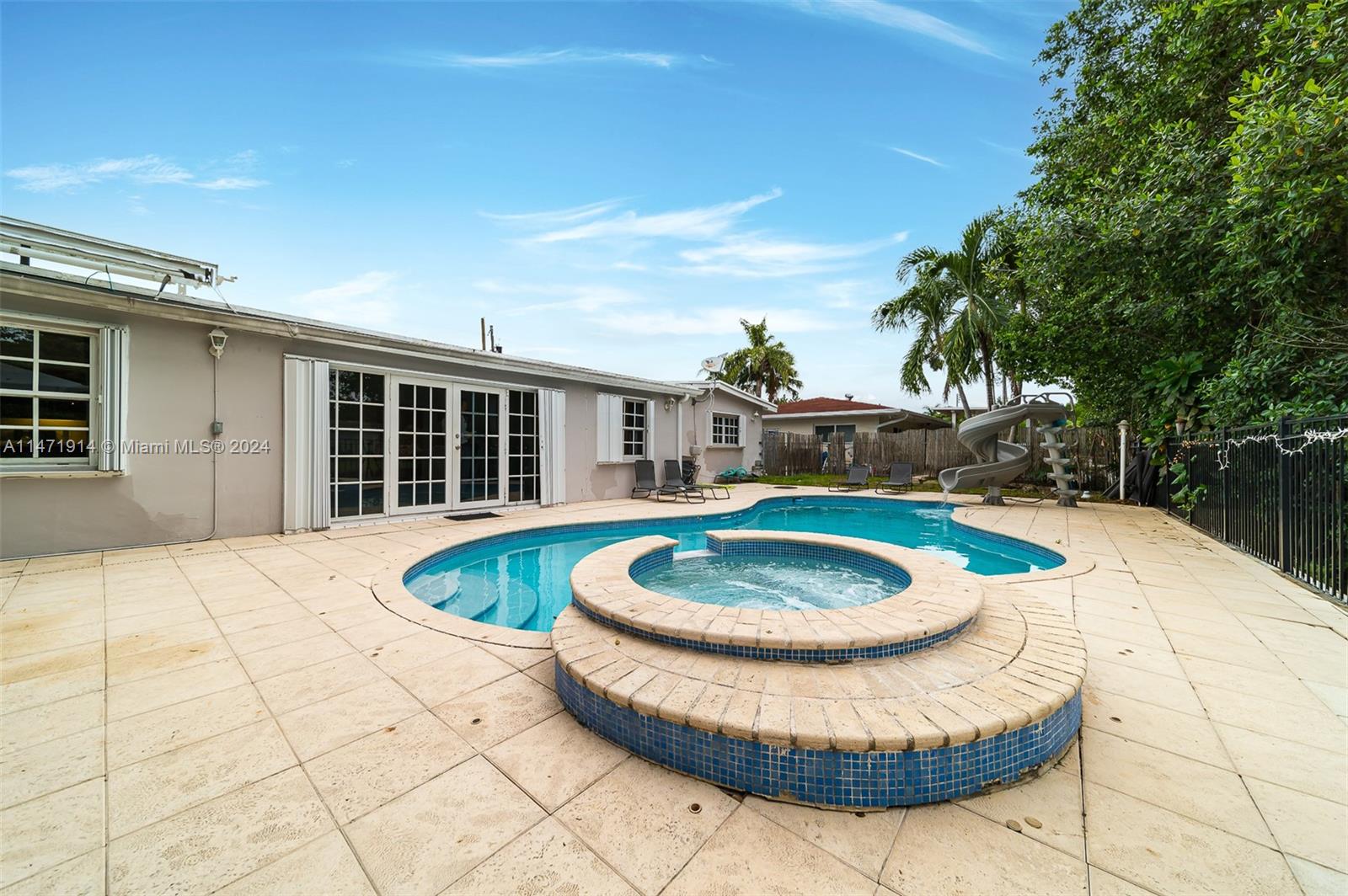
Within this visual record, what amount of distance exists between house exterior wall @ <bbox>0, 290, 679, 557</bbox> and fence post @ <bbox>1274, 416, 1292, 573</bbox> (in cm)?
993

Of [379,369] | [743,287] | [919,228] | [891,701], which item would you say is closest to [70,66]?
[379,369]

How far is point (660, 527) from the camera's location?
299 inches

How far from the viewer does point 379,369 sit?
6742mm

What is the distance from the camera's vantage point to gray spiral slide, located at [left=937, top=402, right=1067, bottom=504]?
8883 mm

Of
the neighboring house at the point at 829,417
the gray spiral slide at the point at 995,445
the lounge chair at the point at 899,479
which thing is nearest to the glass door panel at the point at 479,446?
the lounge chair at the point at 899,479

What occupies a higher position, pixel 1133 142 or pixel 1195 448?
pixel 1133 142

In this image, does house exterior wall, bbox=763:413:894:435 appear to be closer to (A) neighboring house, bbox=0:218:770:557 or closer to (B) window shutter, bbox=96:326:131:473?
(A) neighboring house, bbox=0:218:770:557

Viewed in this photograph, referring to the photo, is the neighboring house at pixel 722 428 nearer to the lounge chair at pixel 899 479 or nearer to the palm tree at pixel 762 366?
the lounge chair at pixel 899 479

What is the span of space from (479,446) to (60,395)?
4.31m

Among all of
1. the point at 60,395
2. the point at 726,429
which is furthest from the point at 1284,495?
the point at 60,395

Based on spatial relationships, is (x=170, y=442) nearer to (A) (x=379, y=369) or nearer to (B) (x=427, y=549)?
(A) (x=379, y=369)

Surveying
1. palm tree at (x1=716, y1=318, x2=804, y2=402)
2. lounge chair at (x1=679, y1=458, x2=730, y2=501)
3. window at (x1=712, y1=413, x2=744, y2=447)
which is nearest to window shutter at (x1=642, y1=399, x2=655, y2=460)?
lounge chair at (x1=679, y1=458, x2=730, y2=501)

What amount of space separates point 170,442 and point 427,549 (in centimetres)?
307

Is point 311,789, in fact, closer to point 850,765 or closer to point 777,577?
point 850,765
